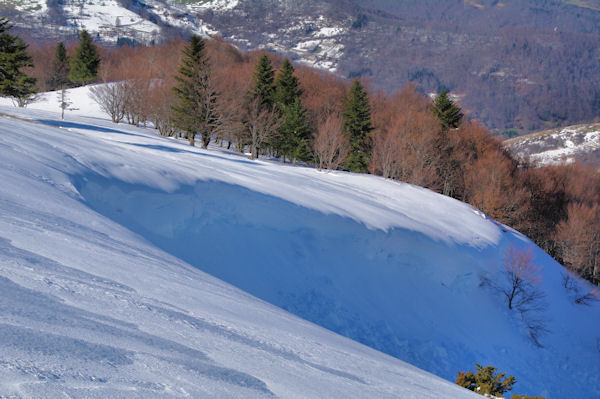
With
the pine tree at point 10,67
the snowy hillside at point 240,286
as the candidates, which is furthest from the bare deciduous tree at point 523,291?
the pine tree at point 10,67

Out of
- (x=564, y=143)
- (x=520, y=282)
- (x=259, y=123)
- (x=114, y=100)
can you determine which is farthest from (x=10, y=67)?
(x=564, y=143)

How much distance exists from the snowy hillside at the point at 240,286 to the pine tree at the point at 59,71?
200 ft

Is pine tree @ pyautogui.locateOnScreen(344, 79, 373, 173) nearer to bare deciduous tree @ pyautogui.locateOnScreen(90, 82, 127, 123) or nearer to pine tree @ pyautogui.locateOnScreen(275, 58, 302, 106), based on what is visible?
pine tree @ pyautogui.locateOnScreen(275, 58, 302, 106)

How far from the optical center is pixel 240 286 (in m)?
10.0

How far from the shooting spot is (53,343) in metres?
2.07

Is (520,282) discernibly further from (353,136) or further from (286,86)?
(286,86)

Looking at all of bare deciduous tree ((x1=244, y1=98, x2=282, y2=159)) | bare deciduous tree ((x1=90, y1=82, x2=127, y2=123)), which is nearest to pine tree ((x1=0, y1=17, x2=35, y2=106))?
bare deciduous tree ((x1=90, y1=82, x2=127, y2=123))

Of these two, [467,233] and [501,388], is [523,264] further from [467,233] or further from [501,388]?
[501,388]

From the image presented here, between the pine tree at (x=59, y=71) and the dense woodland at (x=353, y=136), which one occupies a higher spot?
the pine tree at (x=59, y=71)

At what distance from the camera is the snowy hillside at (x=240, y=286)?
2.38 metres

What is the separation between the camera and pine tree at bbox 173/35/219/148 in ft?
117

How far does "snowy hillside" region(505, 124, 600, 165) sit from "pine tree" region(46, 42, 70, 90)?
133149 mm

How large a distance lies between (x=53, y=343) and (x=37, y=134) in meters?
11.0

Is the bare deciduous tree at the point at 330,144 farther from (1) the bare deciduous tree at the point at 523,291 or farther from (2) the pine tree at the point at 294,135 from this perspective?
(1) the bare deciduous tree at the point at 523,291
